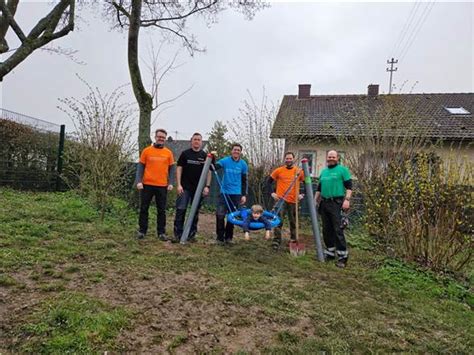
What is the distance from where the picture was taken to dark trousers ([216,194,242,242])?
19.0 ft

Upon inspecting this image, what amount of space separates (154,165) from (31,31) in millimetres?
7495

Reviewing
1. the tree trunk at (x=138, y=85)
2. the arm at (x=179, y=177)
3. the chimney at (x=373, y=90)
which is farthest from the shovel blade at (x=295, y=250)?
the chimney at (x=373, y=90)

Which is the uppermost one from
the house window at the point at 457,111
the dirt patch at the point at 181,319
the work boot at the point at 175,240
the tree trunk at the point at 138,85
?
the house window at the point at 457,111

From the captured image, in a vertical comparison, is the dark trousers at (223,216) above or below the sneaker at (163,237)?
above

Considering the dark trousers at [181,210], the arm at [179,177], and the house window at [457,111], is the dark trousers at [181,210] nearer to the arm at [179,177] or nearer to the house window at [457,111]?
the arm at [179,177]

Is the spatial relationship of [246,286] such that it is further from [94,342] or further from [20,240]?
[20,240]

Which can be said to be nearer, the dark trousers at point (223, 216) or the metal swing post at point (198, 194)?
the metal swing post at point (198, 194)

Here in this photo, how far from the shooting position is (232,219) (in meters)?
5.28

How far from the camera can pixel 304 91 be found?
1983 centimetres

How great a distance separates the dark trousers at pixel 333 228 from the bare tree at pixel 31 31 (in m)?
8.98

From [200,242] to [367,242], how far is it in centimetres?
337

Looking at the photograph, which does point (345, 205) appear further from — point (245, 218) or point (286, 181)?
point (245, 218)

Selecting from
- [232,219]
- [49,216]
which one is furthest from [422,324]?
[49,216]

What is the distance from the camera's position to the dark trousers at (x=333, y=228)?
5.31m
